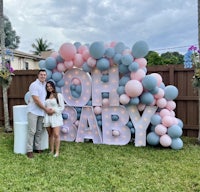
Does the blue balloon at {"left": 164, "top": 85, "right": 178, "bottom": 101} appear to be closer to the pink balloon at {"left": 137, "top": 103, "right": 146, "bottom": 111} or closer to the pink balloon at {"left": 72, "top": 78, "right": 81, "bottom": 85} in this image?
the pink balloon at {"left": 137, "top": 103, "right": 146, "bottom": 111}

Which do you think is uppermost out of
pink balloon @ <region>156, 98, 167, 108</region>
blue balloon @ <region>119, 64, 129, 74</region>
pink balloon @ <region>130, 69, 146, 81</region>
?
blue balloon @ <region>119, 64, 129, 74</region>

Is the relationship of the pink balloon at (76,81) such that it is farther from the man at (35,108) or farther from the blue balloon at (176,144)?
the blue balloon at (176,144)

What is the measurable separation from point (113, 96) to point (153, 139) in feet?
3.76

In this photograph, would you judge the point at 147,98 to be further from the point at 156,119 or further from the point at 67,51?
the point at 67,51

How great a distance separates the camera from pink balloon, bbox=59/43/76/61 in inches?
215

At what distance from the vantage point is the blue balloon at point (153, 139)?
5.06 meters

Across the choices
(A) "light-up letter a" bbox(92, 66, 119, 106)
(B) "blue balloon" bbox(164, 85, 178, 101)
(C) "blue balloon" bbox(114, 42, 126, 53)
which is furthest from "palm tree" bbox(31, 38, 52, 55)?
(B) "blue balloon" bbox(164, 85, 178, 101)

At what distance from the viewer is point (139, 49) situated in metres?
5.04

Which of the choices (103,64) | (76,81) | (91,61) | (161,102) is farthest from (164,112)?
(76,81)

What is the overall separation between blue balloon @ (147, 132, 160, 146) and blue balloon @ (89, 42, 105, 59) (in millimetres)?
1775

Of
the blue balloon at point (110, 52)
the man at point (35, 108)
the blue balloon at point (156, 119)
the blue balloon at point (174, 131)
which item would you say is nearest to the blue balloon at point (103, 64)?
the blue balloon at point (110, 52)

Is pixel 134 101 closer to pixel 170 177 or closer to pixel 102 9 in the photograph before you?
pixel 170 177

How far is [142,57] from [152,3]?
2.44 meters

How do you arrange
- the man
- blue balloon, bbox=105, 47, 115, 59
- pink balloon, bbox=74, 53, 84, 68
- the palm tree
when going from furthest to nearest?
1. the palm tree
2. pink balloon, bbox=74, 53, 84, 68
3. blue balloon, bbox=105, 47, 115, 59
4. the man
